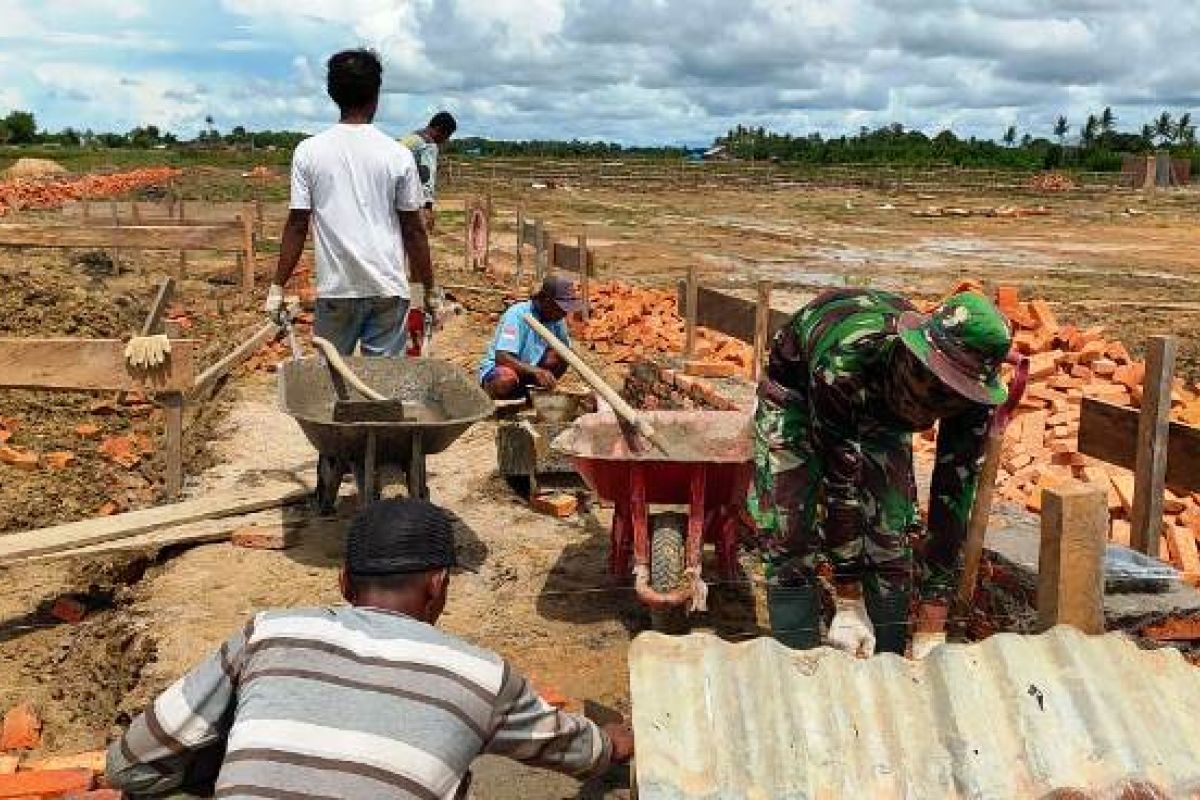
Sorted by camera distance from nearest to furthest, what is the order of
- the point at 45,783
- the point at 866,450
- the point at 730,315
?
the point at 45,783 → the point at 866,450 → the point at 730,315

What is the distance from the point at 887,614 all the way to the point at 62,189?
1415 inches

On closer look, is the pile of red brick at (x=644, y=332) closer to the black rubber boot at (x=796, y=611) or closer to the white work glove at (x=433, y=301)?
the white work glove at (x=433, y=301)

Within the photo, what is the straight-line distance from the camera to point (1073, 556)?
2562 millimetres

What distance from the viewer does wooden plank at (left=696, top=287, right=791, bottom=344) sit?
7.55 meters

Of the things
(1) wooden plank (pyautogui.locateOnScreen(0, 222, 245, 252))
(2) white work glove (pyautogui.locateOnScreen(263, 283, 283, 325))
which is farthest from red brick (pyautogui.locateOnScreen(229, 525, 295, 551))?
(1) wooden plank (pyautogui.locateOnScreen(0, 222, 245, 252))

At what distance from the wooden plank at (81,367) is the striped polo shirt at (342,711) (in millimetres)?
3815

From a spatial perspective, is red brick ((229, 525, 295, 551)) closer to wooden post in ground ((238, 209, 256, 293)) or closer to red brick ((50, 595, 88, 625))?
red brick ((50, 595, 88, 625))

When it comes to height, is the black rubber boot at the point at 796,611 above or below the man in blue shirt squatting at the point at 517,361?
below

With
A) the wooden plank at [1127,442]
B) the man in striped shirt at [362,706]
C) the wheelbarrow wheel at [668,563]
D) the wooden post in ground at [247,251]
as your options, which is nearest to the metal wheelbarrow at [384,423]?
the wheelbarrow wheel at [668,563]

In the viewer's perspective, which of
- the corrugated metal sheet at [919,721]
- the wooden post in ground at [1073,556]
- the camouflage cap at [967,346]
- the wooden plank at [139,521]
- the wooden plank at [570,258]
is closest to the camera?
the corrugated metal sheet at [919,721]

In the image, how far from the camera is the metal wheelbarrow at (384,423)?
512cm

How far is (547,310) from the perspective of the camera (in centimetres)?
660

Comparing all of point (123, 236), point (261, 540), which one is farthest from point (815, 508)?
point (123, 236)

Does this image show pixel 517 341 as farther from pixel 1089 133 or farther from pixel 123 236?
pixel 1089 133
